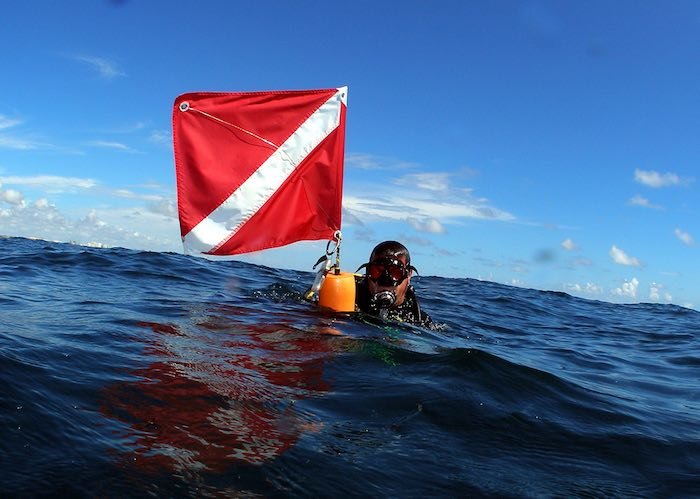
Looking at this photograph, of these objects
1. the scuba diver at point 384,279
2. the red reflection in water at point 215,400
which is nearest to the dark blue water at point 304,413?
the red reflection in water at point 215,400

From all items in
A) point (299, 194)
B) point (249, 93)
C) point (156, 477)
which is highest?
point (249, 93)

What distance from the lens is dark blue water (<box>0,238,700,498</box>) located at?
2738mm

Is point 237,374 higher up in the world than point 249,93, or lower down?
lower down

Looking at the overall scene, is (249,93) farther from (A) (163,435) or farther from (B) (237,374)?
(A) (163,435)

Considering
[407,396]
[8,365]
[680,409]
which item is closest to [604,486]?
[407,396]

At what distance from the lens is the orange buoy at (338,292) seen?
6805 millimetres

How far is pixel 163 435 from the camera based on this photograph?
3.03 m

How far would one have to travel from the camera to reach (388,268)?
7363 millimetres

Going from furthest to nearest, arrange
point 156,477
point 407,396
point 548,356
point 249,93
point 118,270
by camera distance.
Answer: point 118,270 < point 548,356 < point 249,93 < point 407,396 < point 156,477

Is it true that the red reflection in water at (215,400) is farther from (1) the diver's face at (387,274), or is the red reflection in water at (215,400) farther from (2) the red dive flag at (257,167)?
(1) the diver's face at (387,274)

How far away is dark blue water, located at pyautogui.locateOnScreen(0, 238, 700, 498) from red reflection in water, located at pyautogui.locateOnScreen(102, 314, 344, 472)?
0.05 ft

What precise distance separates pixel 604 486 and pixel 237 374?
278 centimetres

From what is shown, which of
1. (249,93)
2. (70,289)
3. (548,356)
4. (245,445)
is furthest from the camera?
(70,289)

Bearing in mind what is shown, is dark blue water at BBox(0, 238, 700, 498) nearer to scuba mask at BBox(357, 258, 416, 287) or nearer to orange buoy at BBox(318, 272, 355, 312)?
orange buoy at BBox(318, 272, 355, 312)
